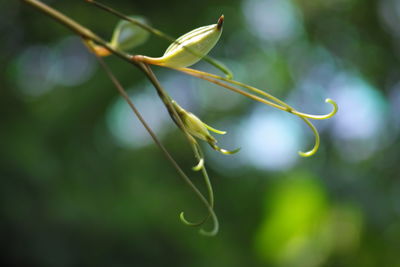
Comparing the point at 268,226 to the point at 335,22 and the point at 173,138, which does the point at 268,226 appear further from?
the point at 335,22

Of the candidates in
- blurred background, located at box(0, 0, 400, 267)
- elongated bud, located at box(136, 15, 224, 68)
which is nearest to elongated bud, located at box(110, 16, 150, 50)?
elongated bud, located at box(136, 15, 224, 68)

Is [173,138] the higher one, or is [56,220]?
[56,220]

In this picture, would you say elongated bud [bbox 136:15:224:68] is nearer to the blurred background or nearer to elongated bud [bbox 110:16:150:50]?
elongated bud [bbox 110:16:150:50]

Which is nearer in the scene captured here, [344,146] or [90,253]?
[90,253]

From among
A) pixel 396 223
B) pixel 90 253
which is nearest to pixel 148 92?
pixel 90 253

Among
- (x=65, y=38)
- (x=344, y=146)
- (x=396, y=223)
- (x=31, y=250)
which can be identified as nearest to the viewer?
(x=396, y=223)

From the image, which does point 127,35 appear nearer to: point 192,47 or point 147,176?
point 192,47
